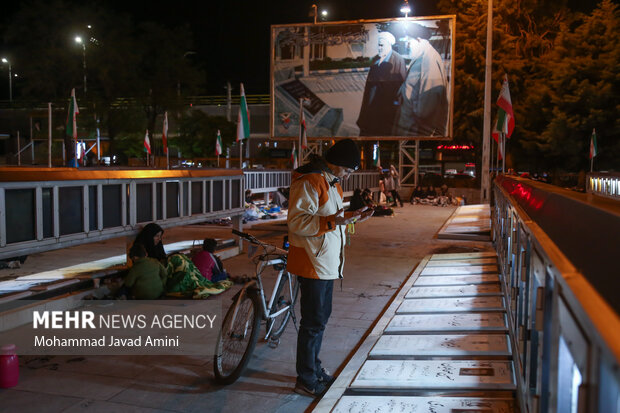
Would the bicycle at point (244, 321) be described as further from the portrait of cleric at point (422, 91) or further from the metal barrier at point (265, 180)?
the portrait of cleric at point (422, 91)

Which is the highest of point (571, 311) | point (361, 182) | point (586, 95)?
point (586, 95)

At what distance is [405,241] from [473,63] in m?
20.9

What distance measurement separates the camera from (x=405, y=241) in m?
13.6

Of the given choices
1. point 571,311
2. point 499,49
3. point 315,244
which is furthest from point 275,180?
point 571,311

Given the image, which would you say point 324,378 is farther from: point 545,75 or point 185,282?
point 545,75

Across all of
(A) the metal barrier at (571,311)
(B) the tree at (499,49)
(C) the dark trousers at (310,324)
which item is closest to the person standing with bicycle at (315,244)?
(C) the dark trousers at (310,324)

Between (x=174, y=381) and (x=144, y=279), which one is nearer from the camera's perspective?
(x=174, y=381)

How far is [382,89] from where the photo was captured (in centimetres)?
2717

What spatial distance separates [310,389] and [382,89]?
79.3 feet

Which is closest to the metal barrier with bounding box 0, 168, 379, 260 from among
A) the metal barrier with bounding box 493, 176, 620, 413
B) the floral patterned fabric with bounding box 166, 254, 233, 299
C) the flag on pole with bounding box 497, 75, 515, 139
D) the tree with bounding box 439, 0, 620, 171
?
the floral patterned fabric with bounding box 166, 254, 233, 299

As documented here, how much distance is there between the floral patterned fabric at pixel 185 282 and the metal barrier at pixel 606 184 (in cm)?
728

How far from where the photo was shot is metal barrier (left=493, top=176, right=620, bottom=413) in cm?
125

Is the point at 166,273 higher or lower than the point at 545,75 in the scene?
→ lower

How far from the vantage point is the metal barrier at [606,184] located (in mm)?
10664
